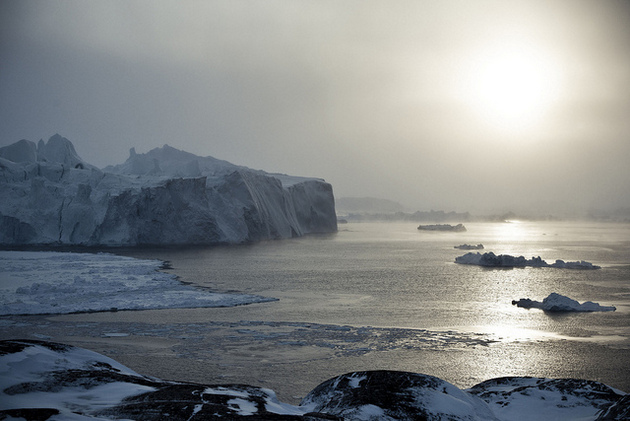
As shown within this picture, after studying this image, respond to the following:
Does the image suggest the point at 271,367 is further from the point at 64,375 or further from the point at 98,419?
the point at 98,419

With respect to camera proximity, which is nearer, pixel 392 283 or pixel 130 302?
pixel 130 302

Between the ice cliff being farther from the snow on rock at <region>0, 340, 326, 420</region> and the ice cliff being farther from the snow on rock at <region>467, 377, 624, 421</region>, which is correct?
the snow on rock at <region>467, 377, 624, 421</region>

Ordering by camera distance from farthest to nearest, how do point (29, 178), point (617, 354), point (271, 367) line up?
point (29, 178)
point (617, 354)
point (271, 367)

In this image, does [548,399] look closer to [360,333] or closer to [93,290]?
[360,333]

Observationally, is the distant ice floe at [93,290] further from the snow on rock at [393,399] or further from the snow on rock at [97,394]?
the snow on rock at [393,399]

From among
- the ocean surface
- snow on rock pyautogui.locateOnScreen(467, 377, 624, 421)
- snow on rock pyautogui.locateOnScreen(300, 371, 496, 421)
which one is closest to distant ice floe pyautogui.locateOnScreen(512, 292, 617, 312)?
the ocean surface

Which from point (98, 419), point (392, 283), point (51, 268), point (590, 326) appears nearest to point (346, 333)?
point (590, 326)

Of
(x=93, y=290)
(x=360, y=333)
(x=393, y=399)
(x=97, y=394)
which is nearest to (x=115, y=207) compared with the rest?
(x=93, y=290)
